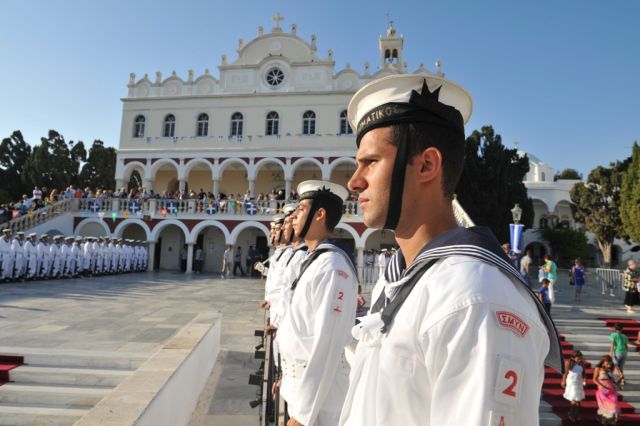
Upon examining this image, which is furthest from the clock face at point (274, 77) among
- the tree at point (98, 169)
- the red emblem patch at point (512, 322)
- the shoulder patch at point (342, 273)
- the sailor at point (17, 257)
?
the red emblem patch at point (512, 322)

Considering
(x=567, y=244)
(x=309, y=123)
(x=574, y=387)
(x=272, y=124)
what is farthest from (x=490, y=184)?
(x=574, y=387)

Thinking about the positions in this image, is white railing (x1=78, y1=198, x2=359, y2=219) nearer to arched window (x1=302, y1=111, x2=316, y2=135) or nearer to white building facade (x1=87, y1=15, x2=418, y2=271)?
white building facade (x1=87, y1=15, x2=418, y2=271)

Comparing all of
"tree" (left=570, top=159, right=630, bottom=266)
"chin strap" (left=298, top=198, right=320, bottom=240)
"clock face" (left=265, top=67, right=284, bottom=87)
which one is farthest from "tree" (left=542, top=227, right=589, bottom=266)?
"chin strap" (left=298, top=198, right=320, bottom=240)

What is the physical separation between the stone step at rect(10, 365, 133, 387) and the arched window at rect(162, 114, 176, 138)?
2574 cm

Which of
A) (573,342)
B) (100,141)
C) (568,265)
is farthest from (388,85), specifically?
(100,141)

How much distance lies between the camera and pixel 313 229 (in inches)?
134

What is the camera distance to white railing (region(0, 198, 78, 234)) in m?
21.1

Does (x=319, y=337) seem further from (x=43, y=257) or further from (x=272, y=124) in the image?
(x=272, y=124)

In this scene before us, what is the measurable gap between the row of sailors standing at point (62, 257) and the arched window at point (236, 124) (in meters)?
9.90

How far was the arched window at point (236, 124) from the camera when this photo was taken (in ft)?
92.6

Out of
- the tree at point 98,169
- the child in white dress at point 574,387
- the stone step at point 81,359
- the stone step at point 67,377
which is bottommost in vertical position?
the child in white dress at point 574,387

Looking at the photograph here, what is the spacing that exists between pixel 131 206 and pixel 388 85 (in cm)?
2719

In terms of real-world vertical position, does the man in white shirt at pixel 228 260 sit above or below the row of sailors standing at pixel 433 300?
below

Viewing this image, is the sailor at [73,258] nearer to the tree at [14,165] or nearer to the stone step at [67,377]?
→ the stone step at [67,377]
